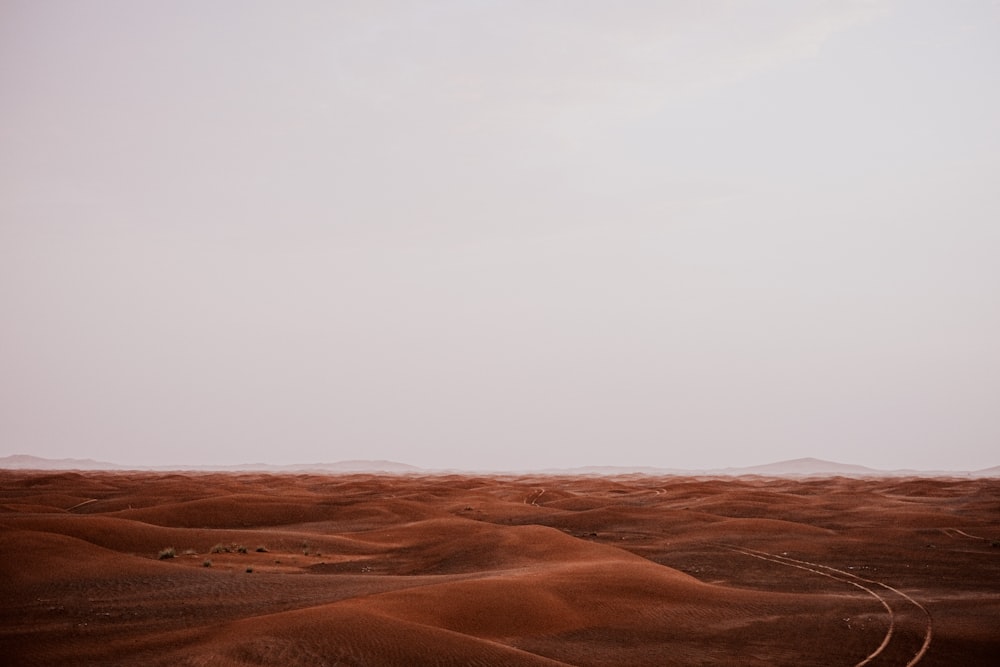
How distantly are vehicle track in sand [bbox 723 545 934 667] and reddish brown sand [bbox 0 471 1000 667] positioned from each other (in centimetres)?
9

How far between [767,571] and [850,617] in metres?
6.62

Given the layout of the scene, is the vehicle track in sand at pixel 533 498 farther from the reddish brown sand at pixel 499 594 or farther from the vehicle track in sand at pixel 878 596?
the vehicle track in sand at pixel 878 596

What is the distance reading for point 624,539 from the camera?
3036cm

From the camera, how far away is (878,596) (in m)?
18.6

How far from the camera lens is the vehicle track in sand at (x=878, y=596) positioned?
1341cm

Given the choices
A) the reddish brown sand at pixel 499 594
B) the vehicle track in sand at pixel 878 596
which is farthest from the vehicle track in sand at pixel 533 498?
the vehicle track in sand at pixel 878 596

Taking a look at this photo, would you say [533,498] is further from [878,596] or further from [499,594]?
[499,594]

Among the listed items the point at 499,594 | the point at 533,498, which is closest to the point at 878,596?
the point at 499,594

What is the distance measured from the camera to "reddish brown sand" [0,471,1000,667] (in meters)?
12.5

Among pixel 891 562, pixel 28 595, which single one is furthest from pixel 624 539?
pixel 28 595

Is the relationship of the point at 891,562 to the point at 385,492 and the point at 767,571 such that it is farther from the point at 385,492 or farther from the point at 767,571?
the point at 385,492

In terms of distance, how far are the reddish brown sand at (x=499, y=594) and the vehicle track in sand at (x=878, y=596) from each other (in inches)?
3.6

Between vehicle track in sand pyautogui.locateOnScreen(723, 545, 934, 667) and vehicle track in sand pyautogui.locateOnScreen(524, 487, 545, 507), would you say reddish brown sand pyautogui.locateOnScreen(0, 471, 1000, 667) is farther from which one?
vehicle track in sand pyautogui.locateOnScreen(524, 487, 545, 507)

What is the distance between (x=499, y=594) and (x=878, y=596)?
9691 millimetres
